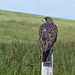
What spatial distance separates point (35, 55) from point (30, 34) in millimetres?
7954

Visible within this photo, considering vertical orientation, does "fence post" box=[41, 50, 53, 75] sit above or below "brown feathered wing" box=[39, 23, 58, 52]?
below

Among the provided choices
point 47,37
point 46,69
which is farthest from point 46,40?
point 46,69

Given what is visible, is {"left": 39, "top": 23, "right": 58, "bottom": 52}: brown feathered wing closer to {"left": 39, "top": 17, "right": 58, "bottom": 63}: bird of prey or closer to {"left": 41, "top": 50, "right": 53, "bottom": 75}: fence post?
{"left": 39, "top": 17, "right": 58, "bottom": 63}: bird of prey

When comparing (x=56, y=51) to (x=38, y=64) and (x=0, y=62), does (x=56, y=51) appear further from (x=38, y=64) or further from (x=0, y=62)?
(x=0, y=62)

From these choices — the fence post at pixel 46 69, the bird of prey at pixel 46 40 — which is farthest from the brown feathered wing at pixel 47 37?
the fence post at pixel 46 69

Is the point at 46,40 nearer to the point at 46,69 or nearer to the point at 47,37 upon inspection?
the point at 47,37

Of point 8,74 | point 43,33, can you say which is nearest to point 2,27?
point 8,74

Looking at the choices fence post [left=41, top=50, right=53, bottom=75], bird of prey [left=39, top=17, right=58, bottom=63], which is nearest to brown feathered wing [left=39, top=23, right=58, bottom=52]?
bird of prey [left=39, top=17, right=58, bottom=63]

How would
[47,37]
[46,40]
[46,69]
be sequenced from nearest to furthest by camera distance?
1. [46,69]
2. [46,40]
3. [47,37]

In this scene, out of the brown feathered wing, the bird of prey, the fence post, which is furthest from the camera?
the brown feathered wing

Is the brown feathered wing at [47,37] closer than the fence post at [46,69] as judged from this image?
No

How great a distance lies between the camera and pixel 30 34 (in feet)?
46.3

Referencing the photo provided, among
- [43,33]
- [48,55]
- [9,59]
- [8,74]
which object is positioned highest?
[43,33]

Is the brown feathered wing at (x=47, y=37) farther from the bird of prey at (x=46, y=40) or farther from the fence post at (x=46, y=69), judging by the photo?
the fence post at (x=46, y=69)
